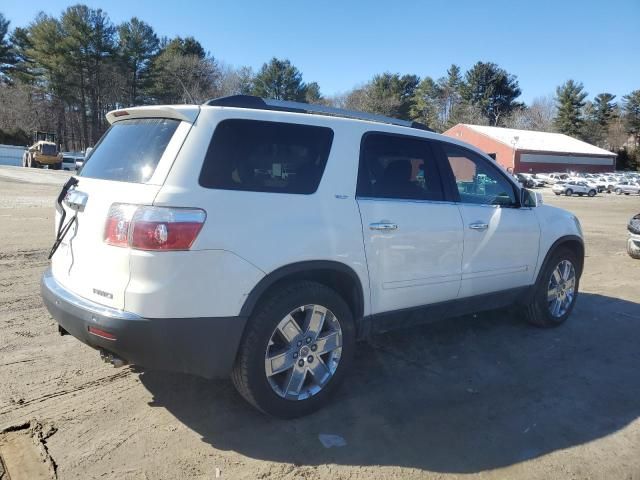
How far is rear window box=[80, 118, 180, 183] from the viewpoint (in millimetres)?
2910

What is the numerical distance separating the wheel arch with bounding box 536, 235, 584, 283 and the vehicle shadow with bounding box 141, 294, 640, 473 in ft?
2.43

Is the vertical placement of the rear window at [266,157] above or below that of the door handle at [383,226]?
above

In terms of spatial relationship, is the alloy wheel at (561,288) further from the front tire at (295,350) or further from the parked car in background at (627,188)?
the parked car in background at (627,188)

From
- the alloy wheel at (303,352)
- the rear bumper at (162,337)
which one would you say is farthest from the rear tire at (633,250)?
the rear bumper at (162,337)

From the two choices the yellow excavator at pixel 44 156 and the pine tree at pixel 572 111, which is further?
the pine tree at pixel 572 111

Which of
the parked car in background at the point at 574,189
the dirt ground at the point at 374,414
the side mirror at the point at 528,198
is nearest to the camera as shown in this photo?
the dirt ground at the point at 374,414

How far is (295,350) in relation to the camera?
3.19 m

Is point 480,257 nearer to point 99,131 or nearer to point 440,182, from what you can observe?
point 440,182

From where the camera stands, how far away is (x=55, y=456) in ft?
9.14

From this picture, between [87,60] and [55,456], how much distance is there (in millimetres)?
64637

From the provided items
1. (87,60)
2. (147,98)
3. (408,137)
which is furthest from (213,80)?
(408,137)

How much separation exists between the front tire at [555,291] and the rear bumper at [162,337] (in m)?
3.45

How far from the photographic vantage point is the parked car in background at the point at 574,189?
42375 mm

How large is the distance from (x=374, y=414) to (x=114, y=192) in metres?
2.15
